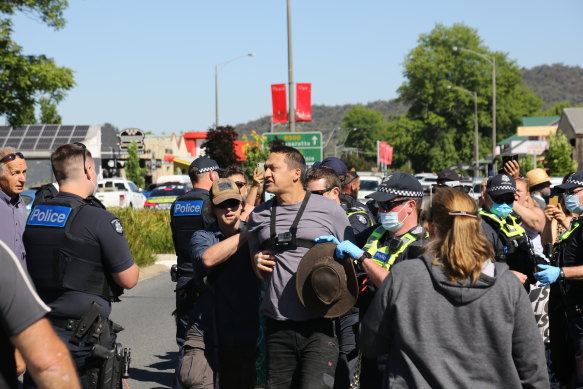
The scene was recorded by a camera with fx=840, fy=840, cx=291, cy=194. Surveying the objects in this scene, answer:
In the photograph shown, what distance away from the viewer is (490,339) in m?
3.44

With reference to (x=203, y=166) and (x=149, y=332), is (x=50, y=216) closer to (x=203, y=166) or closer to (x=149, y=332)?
(x=203, y=166)

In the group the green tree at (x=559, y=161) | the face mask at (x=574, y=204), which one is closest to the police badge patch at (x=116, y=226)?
the face mask at (x=574, y=204)

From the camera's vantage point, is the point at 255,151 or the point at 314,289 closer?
the point at 314,289

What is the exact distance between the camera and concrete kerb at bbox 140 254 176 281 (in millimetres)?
17469

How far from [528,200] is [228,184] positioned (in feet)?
11.5

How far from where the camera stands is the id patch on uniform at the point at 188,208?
22.2 feet

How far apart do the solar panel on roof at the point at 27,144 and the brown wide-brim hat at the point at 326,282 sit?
61.7m

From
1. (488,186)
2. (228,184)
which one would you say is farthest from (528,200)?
(228,184)

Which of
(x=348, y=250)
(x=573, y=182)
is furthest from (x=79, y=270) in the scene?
(x=573, y=182)

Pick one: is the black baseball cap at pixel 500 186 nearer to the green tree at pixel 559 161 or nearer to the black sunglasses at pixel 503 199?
the black sunglasses at pixel 503 199

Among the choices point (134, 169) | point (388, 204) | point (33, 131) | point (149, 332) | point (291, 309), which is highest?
point (33, 131)

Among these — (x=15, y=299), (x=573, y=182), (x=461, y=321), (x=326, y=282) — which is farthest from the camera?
(x=573, y=182)

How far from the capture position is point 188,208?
6.85 meters

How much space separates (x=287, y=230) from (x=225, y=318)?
802 millimetres
